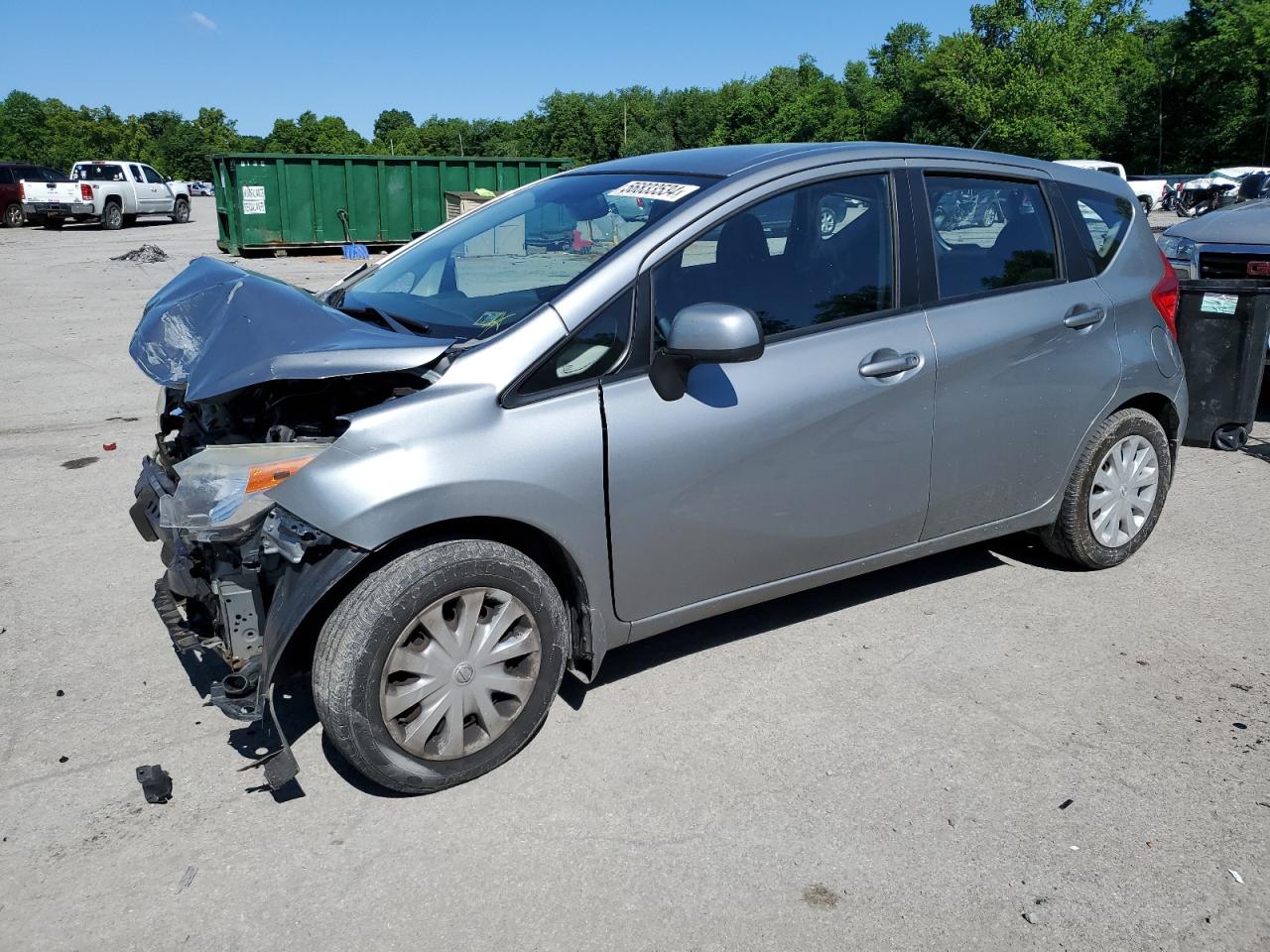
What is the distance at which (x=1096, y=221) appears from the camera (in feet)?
15.6

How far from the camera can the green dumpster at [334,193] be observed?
937 inches

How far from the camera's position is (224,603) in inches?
127

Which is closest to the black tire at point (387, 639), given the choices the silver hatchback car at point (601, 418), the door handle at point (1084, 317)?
the silver hatchback car at point (601, 418)

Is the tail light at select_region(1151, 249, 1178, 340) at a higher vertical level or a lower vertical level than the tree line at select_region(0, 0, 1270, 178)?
lower

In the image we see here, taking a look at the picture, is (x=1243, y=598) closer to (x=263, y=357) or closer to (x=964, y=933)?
(x=964, y=933)

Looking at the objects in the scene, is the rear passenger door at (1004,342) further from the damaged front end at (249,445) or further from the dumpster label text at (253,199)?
the dumpster label text at (253,199)

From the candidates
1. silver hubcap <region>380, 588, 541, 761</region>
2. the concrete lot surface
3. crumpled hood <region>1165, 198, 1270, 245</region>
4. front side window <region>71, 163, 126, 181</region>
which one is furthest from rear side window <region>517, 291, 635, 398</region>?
front side window <region>71, 163, 126, 181</region>

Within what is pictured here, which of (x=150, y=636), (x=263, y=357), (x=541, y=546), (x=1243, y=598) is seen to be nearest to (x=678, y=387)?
(x=541, y=546)

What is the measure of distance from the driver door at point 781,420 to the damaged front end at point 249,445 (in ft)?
2.58

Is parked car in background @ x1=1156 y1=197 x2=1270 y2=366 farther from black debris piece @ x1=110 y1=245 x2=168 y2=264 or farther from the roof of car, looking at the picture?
black debris piece @ x1=110 y1=245 x2=168 y2=264

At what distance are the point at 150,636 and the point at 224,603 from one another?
1370 millimetres

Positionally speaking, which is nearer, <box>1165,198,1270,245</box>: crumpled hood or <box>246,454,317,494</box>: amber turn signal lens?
<box>246,454,317,494</box>: amber turn signal lens

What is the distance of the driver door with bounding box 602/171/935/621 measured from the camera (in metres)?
3.48

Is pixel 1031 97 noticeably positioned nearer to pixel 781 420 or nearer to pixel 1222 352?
pixel 1222 352
